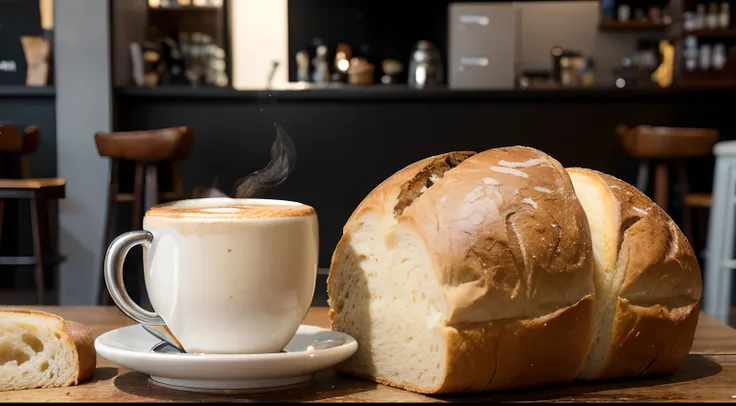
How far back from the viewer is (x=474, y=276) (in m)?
0.56

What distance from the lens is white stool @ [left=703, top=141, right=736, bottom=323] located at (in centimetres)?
296

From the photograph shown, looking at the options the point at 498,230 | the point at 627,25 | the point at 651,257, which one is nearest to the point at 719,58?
the point at 627,25

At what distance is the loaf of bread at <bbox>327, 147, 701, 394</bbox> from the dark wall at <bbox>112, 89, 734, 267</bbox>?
397 centimetres

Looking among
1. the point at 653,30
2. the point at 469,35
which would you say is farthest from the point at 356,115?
the point at 653,30

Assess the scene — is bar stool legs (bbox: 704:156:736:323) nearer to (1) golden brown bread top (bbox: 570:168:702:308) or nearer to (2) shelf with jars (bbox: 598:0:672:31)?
(1) golden brown bread top (bbox: 570:168:702:308)

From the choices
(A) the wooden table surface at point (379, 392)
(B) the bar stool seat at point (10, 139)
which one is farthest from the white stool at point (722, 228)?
(B) the bar stool seat at point (10, 139)

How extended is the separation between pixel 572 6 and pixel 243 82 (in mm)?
2796

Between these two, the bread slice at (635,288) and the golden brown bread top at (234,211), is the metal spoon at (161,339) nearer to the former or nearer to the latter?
the golden brown bread top at (234,211)

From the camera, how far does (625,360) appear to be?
2.10 ft

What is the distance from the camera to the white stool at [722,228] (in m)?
2.96

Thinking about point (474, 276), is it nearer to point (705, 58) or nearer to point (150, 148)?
point (150, 148)

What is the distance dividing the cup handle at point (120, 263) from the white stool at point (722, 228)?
8.99 ft

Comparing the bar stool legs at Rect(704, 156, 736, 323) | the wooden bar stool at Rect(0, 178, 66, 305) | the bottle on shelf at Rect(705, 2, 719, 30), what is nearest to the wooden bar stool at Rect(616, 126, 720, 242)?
the bar stool legs at Rect(704, 156, 736, 323)

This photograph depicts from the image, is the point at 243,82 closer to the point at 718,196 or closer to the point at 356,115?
the point at 356,115
